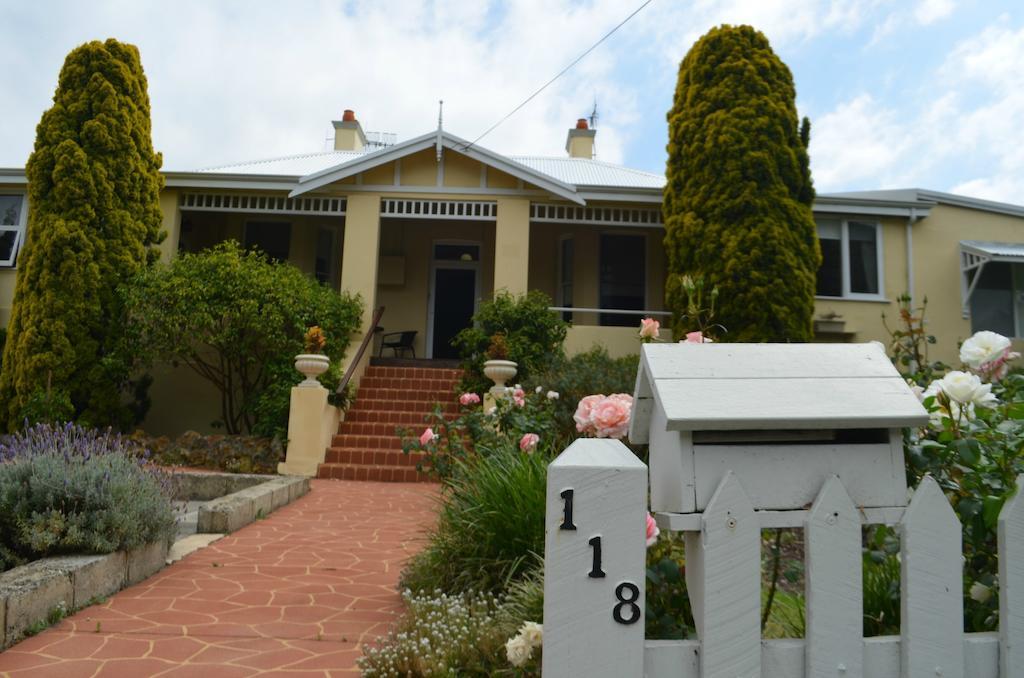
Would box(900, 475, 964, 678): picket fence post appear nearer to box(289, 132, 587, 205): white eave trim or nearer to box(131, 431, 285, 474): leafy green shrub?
box(131, 431, 285, 474): leafy green shrub

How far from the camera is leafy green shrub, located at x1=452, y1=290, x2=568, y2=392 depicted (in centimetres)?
1089

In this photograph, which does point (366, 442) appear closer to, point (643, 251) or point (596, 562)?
point (643, 251)

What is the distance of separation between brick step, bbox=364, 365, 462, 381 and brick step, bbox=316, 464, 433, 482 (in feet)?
9.01

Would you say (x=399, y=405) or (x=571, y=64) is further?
(x=399, y=405)

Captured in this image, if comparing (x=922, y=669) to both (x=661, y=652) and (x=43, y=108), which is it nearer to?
(x=661, y=652)

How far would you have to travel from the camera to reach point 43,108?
10977mm

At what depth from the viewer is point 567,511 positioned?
1433mm

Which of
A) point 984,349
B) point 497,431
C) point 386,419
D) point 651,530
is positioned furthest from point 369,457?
point 984,349

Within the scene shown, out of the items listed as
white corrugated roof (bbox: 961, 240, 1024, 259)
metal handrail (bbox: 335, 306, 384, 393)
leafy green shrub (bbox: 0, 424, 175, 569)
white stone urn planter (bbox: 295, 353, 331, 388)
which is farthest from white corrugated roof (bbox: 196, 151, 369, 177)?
white corrugated roof (bbox: 961, 240, 1024, 259)

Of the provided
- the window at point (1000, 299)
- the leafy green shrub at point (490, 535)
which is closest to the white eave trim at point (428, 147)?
the window at point (1000, 299)

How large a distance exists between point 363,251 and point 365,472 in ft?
14.5

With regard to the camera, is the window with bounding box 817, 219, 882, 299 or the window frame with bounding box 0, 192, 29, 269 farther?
the window with bounding box 817, 219, 882, 299

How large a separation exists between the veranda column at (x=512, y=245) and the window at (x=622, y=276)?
249cm

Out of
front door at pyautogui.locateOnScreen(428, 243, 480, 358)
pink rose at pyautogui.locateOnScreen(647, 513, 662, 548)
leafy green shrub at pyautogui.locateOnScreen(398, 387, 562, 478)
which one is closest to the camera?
pink rose at pyautogui.locateOnScreen(647, 513, 662, 548)
